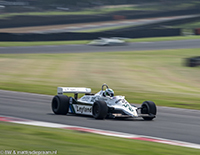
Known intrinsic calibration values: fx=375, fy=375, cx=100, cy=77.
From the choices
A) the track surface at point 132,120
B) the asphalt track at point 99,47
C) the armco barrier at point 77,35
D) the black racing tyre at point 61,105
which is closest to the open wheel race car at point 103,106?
the black racing tyre at point 61,105

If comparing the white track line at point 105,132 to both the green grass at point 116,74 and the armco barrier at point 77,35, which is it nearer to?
the green grass at point 116,74

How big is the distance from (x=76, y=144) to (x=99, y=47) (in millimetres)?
32293

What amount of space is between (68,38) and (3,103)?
27.5 meters

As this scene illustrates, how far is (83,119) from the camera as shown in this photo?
10516mm

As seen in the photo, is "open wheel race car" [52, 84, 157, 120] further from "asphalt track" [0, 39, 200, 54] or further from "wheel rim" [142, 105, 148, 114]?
"asphalt track" [0, 39, 200, 54]

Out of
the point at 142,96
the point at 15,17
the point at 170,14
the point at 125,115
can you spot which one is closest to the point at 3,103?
the point at 125,115

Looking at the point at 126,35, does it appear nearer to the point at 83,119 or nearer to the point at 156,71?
the point at 156,71

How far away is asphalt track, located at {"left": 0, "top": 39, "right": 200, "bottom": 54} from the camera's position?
35.9 m

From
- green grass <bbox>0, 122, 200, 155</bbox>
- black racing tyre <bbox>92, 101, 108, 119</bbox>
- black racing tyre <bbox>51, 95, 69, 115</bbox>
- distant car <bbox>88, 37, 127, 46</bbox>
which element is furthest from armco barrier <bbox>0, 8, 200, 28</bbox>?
green grass <bbox>0, 122, 200, 155</bbox>

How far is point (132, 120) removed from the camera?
34.7ft

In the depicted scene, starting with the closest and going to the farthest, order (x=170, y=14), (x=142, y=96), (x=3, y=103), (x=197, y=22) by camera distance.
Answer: (x=3, y=103)
(x=142, y=96)
(x=197, y=22)
(x=170, y=14)

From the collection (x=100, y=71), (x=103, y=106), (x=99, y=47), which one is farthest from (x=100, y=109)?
(x=99, y=47)

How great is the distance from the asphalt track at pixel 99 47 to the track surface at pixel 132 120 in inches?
861

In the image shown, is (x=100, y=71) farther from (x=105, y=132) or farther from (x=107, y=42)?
(x=105, y=132)
